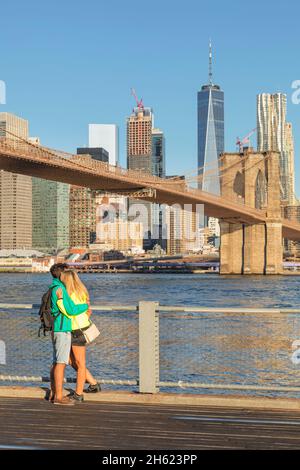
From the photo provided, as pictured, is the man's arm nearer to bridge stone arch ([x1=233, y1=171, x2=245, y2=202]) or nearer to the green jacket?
the green jacket

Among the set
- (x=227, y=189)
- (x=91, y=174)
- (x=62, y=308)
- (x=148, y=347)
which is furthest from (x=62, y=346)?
(x=227, y=189)

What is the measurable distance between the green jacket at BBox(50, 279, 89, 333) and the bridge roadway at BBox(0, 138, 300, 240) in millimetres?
45127

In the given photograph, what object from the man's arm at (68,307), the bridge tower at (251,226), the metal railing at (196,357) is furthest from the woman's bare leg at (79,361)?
the bridge tower at (251,226)

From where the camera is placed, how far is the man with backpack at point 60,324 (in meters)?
7.72

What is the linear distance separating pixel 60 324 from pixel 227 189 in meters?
99.4

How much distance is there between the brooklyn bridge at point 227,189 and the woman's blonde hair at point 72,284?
45.3 metres

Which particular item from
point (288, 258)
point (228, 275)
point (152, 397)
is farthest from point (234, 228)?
point (152, 397)

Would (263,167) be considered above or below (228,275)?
above

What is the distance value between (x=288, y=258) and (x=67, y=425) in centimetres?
16377

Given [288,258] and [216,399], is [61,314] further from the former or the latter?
[288,258]

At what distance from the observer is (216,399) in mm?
7559

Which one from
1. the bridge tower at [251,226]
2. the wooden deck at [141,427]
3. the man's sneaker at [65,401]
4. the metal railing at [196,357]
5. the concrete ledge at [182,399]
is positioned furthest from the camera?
the bridge tower at [251,226]

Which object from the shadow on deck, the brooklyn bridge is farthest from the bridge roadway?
the shadow on deck

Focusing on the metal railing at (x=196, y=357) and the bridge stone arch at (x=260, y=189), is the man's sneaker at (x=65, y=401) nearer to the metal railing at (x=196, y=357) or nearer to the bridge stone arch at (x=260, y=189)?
the metal railing at (x=196, y=357)
